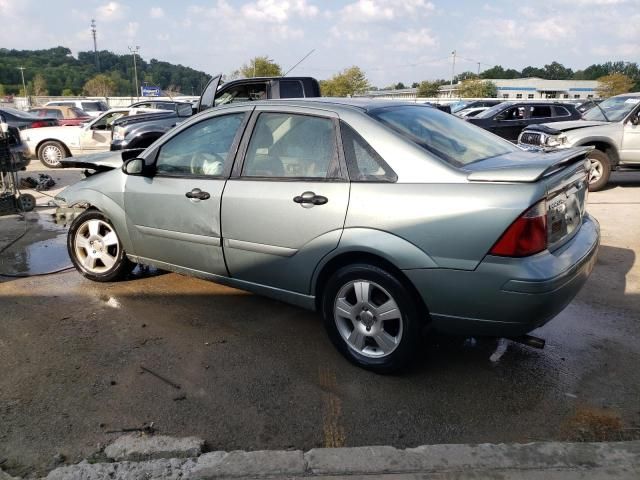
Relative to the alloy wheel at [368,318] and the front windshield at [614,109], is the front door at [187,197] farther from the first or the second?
the front windshield at [614,109]

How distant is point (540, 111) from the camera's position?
1392 cm

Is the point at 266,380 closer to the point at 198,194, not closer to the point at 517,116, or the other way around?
the point at 198,194

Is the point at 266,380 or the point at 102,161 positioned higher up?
the point at 102,161

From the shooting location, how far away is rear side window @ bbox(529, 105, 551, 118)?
13.8m

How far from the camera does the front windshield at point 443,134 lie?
3219 millimetres

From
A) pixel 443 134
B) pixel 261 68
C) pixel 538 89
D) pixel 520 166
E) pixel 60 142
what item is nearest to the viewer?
pixel 520 166

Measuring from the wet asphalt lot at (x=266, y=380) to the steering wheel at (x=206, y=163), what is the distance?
117 cm

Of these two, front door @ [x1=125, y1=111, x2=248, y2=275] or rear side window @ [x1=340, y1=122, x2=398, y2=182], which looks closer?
rear side window @ [x1=340, y1=122, x2=398, y2=182]

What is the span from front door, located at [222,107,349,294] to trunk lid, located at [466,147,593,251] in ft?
2.94

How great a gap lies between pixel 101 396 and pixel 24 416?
0.40 meters

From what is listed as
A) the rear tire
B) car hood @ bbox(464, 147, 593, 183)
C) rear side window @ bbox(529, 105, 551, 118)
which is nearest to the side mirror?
car hood @ bbox(464, 147, 593, 183)

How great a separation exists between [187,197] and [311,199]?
118 centimetres

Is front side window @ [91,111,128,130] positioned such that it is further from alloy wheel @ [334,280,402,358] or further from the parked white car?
alloy wheel @ [334,280,402,358]

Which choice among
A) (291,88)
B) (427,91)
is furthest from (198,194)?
(427,91)
